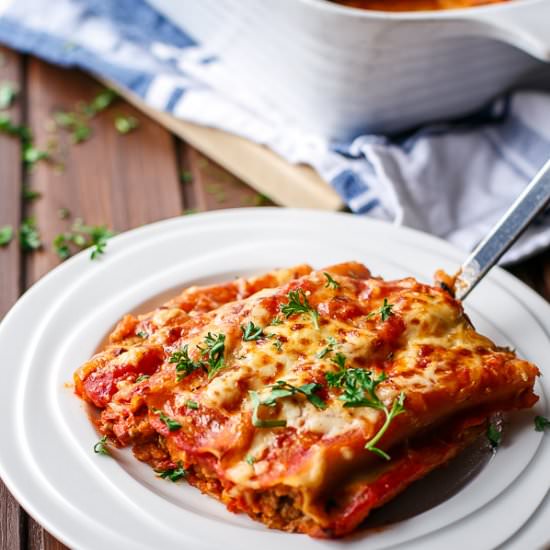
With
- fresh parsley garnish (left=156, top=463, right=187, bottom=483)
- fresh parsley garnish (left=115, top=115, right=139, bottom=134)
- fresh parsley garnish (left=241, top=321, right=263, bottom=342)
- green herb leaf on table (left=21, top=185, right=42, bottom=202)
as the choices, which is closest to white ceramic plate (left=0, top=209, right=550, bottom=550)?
fresh parsley garnish (left=156, top=463, right=187, bottom=483)

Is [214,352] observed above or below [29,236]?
above

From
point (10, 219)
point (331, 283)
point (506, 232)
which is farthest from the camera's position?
point (10, 219)

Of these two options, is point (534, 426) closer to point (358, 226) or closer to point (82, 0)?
point (358, 226)

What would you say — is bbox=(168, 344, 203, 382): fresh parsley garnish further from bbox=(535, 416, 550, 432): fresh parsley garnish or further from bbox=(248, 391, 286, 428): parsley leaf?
bbox=(535, 416, 550, 432): fresh parsley garnish

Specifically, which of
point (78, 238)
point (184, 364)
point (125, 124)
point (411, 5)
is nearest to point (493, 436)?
point (184, 364)

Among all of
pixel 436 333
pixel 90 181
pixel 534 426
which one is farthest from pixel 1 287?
pixel 534 426

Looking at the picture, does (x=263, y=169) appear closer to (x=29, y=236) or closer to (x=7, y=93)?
(x=29, y=236)

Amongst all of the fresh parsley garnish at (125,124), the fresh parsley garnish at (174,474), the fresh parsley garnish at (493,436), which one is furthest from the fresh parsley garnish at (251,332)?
the fresh parsley garnish at (125,124)
